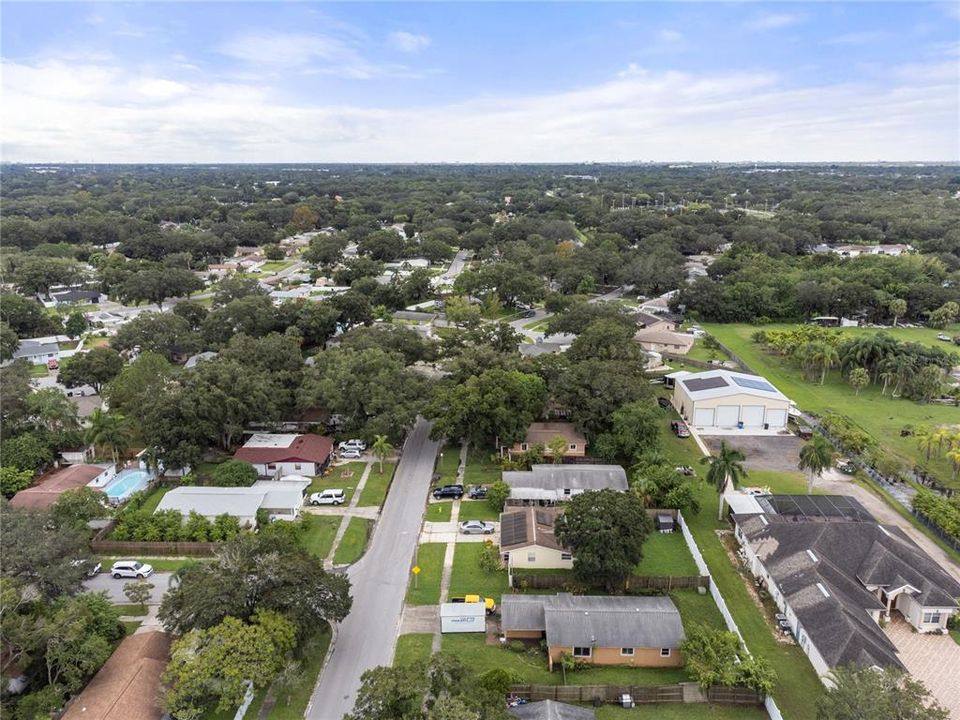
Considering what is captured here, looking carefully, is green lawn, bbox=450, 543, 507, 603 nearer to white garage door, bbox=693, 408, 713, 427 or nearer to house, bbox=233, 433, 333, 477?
house, bbox=233, 433, 333, 477

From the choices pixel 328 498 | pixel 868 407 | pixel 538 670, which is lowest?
pixel 868 407

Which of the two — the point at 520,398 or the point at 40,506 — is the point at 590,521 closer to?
the point at 520,398

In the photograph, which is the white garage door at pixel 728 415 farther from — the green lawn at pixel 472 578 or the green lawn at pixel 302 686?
the green lawn at pixel 302 686

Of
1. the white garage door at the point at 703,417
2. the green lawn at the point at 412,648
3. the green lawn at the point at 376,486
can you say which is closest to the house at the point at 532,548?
the green lawn at the point at 412,648

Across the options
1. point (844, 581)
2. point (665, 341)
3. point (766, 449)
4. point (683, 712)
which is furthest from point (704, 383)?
point (683, 712)

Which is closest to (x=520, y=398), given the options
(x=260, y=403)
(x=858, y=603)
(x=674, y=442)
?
(x=674, y=442)

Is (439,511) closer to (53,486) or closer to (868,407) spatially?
(53,486)
